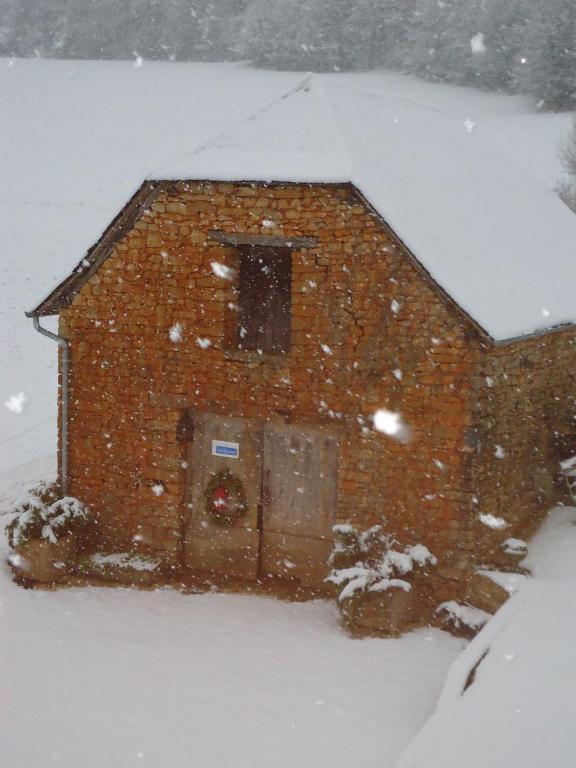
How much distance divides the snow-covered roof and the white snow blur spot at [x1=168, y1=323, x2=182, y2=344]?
71.2 inches

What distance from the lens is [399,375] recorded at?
9578 millimetres

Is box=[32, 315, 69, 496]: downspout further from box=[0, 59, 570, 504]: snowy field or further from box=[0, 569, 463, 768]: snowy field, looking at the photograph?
box=[0, 59, 570, 504]: snowy field

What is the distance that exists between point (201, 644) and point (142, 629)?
0.80 m

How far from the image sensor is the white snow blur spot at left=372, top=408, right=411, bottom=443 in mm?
9617

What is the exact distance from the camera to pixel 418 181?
11.2 meters

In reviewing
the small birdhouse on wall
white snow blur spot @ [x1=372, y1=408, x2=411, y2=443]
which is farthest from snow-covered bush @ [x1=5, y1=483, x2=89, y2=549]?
white snow blur spot @ [x1=372, y1=408, x2=411, y2=443]

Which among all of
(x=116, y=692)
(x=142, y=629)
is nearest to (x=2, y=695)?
(x=116, y=692)

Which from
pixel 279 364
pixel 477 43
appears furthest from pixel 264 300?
pixel 477 43

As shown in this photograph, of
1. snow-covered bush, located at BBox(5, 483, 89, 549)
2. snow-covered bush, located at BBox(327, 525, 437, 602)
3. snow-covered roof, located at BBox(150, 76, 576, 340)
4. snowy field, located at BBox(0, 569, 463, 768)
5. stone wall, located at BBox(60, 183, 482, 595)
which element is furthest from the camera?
snow-covered bush, located at BBox(5, 483, 89, 549)

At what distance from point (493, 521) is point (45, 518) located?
5576 mm

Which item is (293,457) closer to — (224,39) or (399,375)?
(399,375)

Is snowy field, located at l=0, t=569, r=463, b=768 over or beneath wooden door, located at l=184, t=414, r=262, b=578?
beneath

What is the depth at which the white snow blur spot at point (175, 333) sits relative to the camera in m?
10.6

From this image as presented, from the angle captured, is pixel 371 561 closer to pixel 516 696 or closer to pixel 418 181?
pixel 516 696
